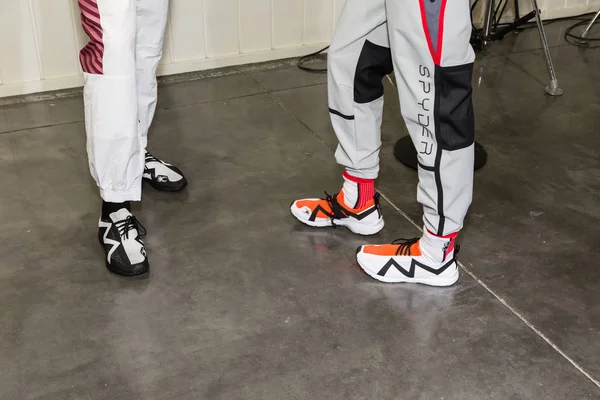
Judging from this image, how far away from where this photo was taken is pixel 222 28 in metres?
3.10

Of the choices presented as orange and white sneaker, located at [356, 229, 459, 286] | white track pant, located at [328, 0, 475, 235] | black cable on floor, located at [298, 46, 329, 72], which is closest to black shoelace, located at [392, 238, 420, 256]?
orange and white sneaker, located at [356, 229, 459, 286]

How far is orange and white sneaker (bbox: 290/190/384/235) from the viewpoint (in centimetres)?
196

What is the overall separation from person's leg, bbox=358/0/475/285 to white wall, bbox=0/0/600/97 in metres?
1.68

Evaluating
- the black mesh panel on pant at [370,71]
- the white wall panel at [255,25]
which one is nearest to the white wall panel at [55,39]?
the white wall panel at [255,25]

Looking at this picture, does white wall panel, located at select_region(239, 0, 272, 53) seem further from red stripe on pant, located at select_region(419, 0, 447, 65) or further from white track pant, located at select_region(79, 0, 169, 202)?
red stripe on pant, located at select_region(419, 0, 447, 65)

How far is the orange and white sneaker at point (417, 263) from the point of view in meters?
1.75

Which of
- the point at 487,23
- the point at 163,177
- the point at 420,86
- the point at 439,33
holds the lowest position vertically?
the point at 163,177

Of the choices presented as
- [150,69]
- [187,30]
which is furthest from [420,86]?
[187,30]

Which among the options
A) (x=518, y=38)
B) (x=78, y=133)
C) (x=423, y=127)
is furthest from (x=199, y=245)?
(x=518, y=38)

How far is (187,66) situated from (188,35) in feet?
0.43

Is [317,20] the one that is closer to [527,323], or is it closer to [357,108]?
[357,108]

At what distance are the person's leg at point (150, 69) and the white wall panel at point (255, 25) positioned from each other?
44.3 inches

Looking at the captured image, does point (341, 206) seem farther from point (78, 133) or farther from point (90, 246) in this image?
point (78, 133)

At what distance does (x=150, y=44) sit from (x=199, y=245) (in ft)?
1.85
